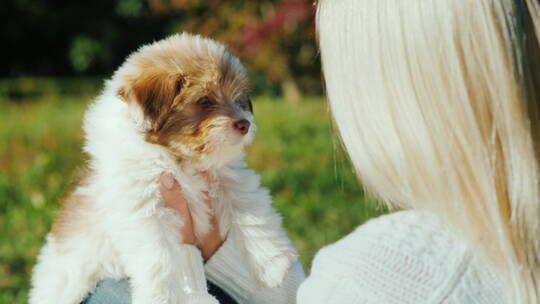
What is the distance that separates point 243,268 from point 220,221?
0.80 feet

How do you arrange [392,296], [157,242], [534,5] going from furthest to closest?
[157,242]
[534,5]
[392,296]

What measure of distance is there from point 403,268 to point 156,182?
1404 mm

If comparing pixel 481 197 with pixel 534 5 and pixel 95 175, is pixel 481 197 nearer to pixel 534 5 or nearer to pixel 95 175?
pixel 534 5

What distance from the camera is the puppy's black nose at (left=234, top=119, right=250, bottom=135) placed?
8.68ft

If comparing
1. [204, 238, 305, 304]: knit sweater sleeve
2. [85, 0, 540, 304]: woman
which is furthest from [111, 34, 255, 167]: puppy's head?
[85, 0, 540, 304]: woman

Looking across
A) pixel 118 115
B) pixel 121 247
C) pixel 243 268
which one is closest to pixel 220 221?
pixel 243 268

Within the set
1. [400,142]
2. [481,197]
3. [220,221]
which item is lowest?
[220,221]

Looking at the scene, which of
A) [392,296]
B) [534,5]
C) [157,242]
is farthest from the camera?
[157,242]

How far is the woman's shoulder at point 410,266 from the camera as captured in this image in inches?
60.1

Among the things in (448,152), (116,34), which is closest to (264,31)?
(116,34)

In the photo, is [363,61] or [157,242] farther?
[157,242]

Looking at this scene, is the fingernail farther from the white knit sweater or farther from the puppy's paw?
the white knit sweater

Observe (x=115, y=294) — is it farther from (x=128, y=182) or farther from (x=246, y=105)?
(x=246, y=105)

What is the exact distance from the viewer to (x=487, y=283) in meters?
1.57
